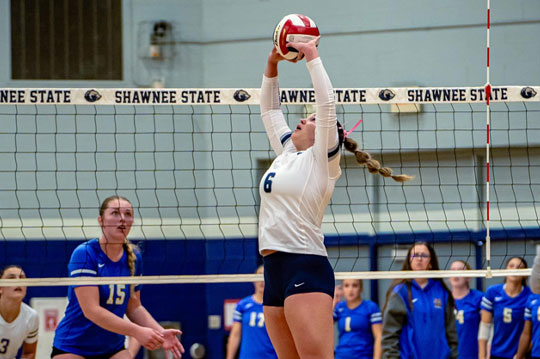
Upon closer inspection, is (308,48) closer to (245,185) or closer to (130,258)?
(130,258)

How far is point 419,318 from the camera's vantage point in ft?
26.8

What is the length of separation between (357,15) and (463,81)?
1.45 m

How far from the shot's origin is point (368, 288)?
1051 centimetres

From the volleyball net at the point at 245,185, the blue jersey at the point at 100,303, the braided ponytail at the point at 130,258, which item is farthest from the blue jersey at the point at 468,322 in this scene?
the blue jersey at the point at 100,303

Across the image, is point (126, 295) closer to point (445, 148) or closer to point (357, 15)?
point (445, 148)

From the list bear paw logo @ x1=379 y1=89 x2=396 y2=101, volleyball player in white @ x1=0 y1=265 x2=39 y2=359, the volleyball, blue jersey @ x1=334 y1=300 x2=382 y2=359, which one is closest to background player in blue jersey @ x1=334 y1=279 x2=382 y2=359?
blue jersey @ x1=334 y1=300 x2=382 y2=359

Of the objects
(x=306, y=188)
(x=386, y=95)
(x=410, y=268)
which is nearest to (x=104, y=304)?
(x=306, y=188)

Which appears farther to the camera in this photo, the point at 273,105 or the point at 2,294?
the point at 2,294

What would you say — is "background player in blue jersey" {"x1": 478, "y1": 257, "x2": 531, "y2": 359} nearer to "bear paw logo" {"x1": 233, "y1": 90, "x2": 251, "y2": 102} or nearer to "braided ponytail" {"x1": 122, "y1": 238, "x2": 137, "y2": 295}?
"bear paw logo" {"x1": 233, "y1": 90, "x2": 251, "y2": 102}

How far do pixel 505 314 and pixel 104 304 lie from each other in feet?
14.3

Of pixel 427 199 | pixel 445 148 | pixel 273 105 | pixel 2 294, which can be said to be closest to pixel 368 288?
pixel 427 199

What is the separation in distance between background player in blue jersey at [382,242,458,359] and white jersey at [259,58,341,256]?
11.3 ft

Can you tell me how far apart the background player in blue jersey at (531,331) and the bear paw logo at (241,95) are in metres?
3.46

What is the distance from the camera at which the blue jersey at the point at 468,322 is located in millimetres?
8891
